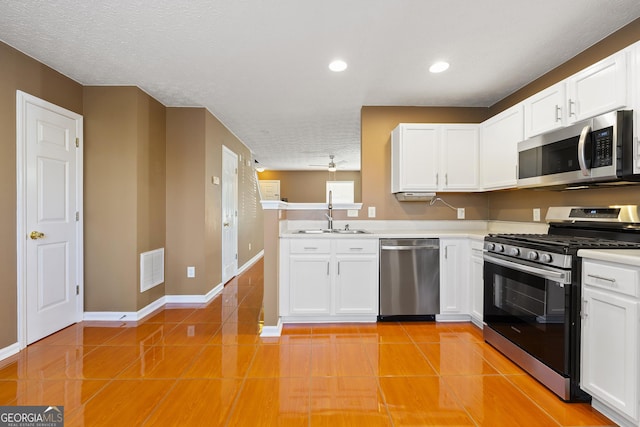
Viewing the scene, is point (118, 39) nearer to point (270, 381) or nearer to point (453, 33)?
point (453, 33)

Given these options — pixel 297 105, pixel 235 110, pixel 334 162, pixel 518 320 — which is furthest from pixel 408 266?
pixel 334 162

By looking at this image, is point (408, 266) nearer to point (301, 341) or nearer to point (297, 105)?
point (301, 341)

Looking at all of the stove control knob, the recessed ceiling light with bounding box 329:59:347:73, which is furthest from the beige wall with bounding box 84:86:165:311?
the stove control knob

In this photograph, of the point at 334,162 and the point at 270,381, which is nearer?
the point at 270,381

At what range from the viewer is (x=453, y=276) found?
3.09m

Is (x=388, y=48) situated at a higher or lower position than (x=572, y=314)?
higher

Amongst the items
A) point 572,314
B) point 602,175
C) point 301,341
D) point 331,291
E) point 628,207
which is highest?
point 602,175

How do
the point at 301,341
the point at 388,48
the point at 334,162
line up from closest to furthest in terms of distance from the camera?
the point at 388,48 → the point at 301,341 → the point at 334,162

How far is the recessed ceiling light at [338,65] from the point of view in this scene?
2641mm

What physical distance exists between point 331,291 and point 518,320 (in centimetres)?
156

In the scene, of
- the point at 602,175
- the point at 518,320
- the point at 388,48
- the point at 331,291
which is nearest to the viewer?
the point at 602,175

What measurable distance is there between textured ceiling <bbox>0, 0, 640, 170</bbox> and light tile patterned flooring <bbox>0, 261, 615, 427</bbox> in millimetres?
2420

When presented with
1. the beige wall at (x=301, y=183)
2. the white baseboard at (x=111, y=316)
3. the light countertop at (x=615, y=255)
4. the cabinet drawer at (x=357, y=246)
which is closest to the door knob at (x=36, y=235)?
the white baseboard at (x=111, y=316)

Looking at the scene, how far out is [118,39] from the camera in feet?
7.59
